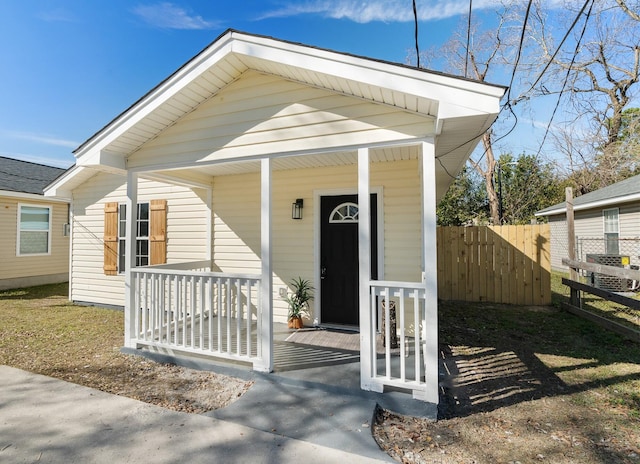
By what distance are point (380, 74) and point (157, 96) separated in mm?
2727

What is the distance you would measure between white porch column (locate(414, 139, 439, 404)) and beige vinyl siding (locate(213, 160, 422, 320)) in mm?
1699

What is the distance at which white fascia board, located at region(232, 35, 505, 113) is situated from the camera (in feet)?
8.61

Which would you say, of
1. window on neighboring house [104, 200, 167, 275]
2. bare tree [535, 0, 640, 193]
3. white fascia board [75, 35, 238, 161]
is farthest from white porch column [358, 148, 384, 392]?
bare tree [535, 0, 640, 193]

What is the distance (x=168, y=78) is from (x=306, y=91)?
171 centimetres

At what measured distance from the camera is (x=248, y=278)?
3586 millimetres

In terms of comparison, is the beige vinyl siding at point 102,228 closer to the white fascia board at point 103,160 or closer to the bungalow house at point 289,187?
the bungalow house at point 289,187

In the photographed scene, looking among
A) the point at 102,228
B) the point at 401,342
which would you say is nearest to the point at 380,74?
the point at 401,342

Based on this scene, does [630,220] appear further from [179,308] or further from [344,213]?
[179,308]

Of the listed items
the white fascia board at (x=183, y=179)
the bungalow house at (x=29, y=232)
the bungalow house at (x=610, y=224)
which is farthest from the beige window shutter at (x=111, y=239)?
the bungalow house at (x=610, y=224)

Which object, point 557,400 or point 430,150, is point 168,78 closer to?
point 430,150

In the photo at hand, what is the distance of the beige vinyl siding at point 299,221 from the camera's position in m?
4.61

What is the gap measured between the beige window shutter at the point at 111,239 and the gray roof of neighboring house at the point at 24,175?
4.96 m

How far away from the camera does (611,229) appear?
10.2 m

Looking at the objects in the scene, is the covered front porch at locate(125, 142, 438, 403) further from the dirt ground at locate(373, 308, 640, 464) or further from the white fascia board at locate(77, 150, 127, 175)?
the dirt ground at locate(373, 308, 640, 464)
